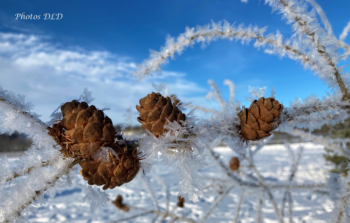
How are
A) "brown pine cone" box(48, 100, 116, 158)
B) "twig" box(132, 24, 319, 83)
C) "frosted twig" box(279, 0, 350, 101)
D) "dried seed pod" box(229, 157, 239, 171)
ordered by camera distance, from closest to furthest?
1. "brown pine cone" box(48, 100, 116, 158)
2. "frosted twig" box(279, 0, 350, 101)
3. "twig" box(132, 24, 319, 83)
4. "dried seed pod" box(229, 157, 239, 171)

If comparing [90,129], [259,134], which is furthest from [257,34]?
[90,129]

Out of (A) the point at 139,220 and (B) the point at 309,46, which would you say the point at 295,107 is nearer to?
(B) the point at 309,46

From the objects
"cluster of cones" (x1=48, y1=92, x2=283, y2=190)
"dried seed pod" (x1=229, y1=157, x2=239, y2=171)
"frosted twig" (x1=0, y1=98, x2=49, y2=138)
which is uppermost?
"frosted twig" (x1=0, y1=98, x2=49, y2=138)

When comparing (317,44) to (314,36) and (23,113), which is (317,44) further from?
(23,113)

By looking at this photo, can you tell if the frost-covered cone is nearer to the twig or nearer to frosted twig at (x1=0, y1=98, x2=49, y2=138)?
frosted twig at (x1=0, y1=98, x2=49, y2=138)

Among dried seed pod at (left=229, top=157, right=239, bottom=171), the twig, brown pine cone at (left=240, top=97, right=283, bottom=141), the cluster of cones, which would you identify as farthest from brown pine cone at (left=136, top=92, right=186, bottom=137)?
dried seed pod at (left=229, top=157, right=239, bottom=171)

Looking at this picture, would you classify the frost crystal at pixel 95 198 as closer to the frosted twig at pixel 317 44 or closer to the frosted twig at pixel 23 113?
the frosted twig at pixel 23 113
